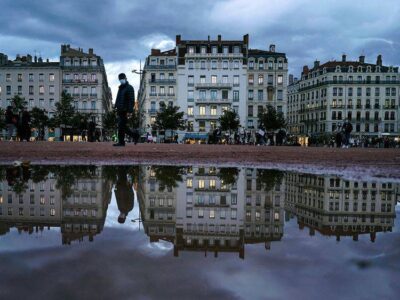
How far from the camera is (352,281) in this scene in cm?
125

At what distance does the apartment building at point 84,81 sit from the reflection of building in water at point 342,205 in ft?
258

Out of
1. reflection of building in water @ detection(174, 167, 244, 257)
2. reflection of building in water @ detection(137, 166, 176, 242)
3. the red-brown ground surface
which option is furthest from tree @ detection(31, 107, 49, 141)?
reflection of building in water @ detection(174, 167, 244, 257)

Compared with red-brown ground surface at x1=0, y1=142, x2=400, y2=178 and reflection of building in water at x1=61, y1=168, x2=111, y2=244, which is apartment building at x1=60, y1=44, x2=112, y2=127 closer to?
red-brown ground surface at x1=0, y1=142, x2=400, y2=178

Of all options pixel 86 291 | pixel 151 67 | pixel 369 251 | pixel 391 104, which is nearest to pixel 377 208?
pixel 369 251

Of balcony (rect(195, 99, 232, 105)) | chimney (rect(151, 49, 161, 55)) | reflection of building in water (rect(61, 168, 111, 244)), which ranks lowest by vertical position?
reflection of building in water (rect(61, 168, 111, 244))

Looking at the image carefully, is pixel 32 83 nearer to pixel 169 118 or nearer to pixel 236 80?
pixel 169 118

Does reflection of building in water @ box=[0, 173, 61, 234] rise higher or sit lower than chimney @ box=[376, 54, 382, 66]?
lower

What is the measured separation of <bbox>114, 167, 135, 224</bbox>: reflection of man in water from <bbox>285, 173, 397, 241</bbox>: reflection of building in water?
3.51 ft

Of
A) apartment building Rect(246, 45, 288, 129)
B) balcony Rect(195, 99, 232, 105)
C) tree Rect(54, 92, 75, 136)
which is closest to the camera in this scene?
tree Rect(54, 92, 75, 136)

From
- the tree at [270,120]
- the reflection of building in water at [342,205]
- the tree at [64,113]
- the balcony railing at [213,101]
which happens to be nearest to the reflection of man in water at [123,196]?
the reflection of building in water at [342,205]

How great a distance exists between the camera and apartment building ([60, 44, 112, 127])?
79.3 metres

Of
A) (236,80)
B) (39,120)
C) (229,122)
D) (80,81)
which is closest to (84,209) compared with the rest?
(229,122)

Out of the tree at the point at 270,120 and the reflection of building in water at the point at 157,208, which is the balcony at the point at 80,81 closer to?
the tree at the point at 270,120

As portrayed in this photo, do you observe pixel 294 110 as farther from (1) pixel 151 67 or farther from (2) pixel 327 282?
(2) pixel 327 282
